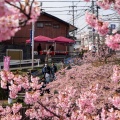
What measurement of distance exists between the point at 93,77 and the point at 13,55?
68.0 ft

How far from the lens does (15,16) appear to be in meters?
2.63

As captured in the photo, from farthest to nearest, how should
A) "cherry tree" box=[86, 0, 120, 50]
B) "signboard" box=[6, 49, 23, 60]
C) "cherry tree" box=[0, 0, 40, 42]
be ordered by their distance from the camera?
"signboard" box=[6, 49, 23, 60] < "cherry tree" box=[86, 0, 120, 50] < "cherry tree" box=[0, 0, 40, 42]

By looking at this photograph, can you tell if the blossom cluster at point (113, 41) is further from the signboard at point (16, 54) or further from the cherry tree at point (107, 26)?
the signboard at point (16, 54)

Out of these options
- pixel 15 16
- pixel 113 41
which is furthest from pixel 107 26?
pixel 15 16

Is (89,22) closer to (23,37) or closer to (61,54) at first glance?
(61,54)

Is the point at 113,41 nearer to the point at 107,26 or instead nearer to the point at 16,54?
the point at 107,26

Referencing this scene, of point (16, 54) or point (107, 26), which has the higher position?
point (107, 26)

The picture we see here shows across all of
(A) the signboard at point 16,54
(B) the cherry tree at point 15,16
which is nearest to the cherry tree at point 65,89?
(B) the cherry tree at point 15,16

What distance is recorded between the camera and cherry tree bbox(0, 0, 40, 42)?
8.44 ft

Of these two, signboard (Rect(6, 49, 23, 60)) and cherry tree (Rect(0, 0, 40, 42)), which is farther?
signboard (Rect(6, 49, 23, 60))

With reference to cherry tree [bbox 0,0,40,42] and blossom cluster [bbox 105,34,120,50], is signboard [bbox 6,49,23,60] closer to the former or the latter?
blossom cluster [bbox 105,34,120,50]

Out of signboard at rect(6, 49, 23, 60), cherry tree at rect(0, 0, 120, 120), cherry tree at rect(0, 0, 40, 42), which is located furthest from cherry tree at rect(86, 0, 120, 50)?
signboard at rect(6, 49, 23, 60)

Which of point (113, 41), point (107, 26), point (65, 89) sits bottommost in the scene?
point (65, 89)

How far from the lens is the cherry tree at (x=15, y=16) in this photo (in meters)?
2.57
